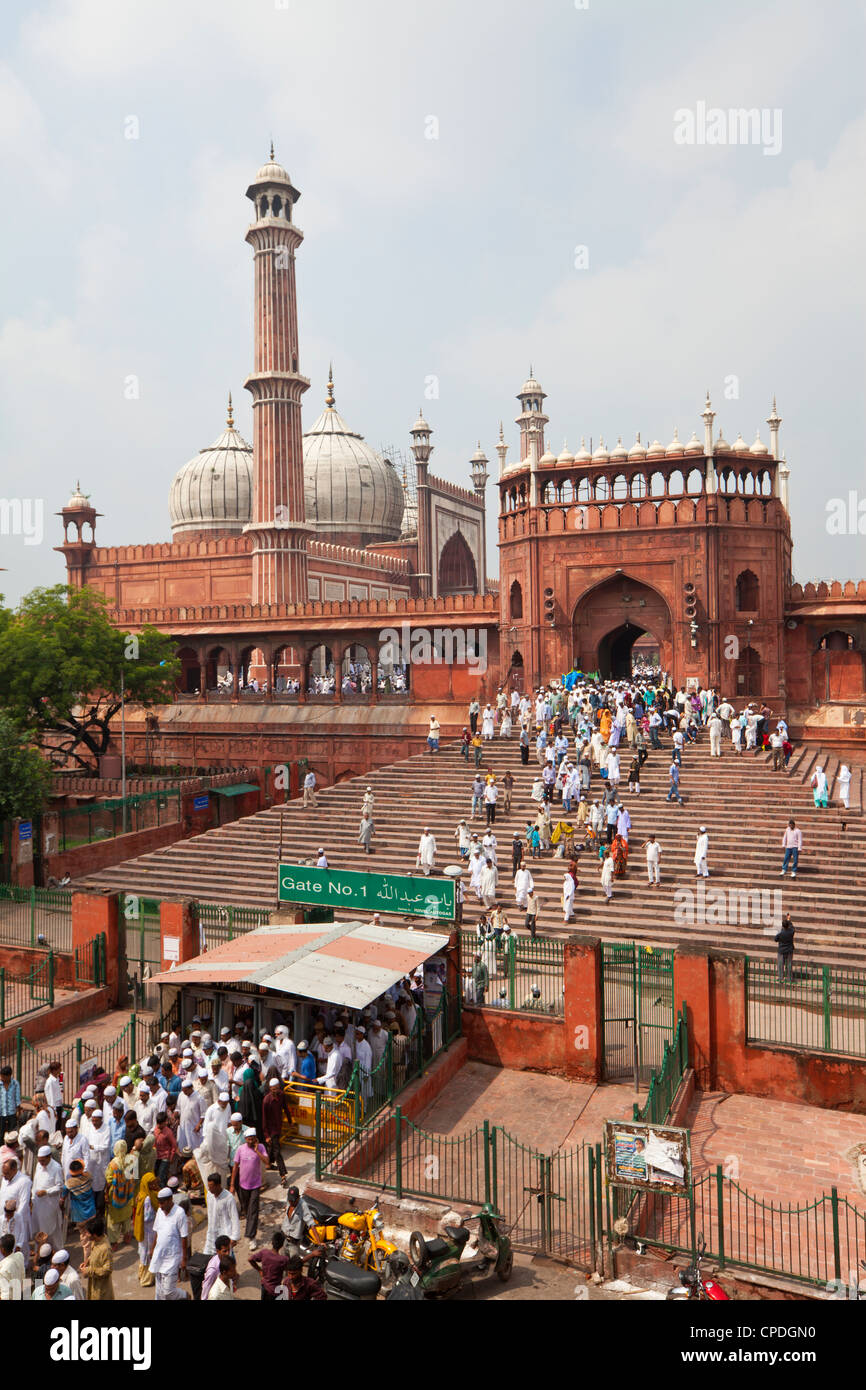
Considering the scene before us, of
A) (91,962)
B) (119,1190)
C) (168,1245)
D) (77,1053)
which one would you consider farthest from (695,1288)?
(91,962)

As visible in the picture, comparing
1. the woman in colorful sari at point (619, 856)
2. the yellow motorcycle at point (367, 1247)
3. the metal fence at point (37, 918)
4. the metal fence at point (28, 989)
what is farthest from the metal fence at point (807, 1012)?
the metal fence at point (37, 918)

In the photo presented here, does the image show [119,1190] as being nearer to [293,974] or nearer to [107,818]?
[293,974]

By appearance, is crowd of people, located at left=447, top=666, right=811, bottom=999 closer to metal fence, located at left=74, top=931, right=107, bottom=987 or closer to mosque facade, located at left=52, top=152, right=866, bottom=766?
mosque facade, located at left=52, top=152, right=866, bottom=766

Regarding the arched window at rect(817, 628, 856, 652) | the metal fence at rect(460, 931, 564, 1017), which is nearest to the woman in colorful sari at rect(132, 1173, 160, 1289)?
the metal fence at rect(460, 931, 564, 1017)

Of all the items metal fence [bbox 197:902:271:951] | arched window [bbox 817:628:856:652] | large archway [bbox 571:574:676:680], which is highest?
large archway [bbox 571:574:676:680]

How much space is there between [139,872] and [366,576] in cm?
2816

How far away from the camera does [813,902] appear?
16.2m

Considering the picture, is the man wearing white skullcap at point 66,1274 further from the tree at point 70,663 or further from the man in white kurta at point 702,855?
the tree at point 70,663

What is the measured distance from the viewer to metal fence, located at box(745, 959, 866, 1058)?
1148cm

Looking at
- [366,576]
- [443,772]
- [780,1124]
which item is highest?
[366,576]

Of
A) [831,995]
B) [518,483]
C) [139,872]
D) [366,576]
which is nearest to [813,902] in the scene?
[831,995]

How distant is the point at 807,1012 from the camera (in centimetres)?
1196

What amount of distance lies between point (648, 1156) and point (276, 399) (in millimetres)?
32070
